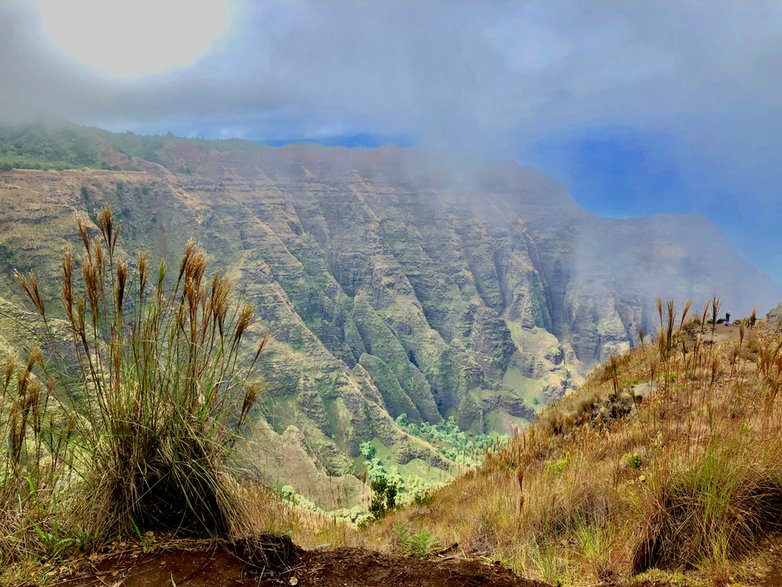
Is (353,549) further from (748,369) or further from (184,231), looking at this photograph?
(184,231)

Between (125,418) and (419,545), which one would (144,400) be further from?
(419,545)

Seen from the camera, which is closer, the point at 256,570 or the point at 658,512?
the point at 256,570

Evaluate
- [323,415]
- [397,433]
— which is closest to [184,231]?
[323,415]

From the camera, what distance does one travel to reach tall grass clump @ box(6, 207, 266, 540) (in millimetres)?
3016

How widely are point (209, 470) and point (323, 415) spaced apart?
138 m

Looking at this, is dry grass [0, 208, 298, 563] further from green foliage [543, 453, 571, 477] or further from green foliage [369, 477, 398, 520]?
green foliage [369, 477, 398, 520]

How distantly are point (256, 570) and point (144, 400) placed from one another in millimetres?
1315

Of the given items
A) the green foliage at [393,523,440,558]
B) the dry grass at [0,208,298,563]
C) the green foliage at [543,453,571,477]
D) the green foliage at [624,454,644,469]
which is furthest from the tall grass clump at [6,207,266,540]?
the green foliage at [624,454,644,469]

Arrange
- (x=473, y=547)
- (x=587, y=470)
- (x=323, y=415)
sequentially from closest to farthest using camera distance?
(x=473, y=547) < (x=587, y=470) < (x=323, y=415)

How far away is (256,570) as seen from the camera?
2779 mm

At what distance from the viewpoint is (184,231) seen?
19562 cm

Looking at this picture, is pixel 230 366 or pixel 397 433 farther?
pixel 397 433

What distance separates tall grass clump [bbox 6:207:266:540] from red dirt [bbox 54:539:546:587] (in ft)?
0.71

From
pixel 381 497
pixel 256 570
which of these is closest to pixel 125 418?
pixel 256 570
